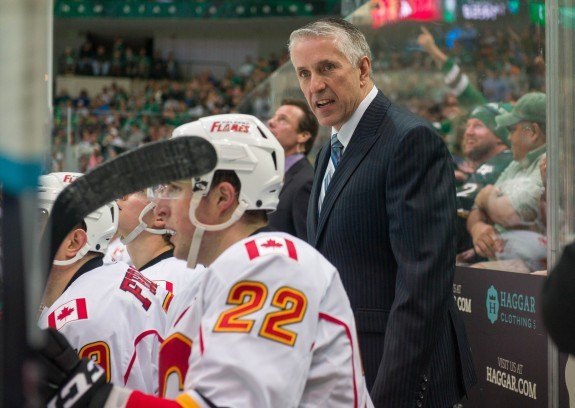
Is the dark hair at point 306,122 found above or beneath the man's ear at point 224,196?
above

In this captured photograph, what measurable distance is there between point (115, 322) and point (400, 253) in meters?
0.86

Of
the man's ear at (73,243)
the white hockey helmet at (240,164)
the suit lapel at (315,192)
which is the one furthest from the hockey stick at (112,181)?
the man's ear at (73,243)

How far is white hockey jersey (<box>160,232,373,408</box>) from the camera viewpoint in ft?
5.16

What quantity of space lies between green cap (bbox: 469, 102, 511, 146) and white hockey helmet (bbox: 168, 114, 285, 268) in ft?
6.77

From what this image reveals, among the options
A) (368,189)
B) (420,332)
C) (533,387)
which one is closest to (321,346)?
(420,332)

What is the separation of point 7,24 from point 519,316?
2.50 meters

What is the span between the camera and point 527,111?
366 centimetres

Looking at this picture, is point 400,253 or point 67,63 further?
point 67,63

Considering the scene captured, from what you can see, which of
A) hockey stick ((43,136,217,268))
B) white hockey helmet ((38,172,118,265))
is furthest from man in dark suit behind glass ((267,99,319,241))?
hockey stick ((43,136,217,268))

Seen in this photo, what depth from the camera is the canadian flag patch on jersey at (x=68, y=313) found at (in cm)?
250

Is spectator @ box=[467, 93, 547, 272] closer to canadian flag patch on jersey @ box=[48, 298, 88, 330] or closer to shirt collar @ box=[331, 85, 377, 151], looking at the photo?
shirt collar @ box=[331, 85, 377, 151]

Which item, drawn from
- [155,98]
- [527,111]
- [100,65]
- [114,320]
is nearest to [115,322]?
[114,320]

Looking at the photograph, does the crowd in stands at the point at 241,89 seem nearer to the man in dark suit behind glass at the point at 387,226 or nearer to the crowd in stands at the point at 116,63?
the crowd in stands at the point at 116,63

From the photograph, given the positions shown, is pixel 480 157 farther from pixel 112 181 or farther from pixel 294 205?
pixel 112 181
